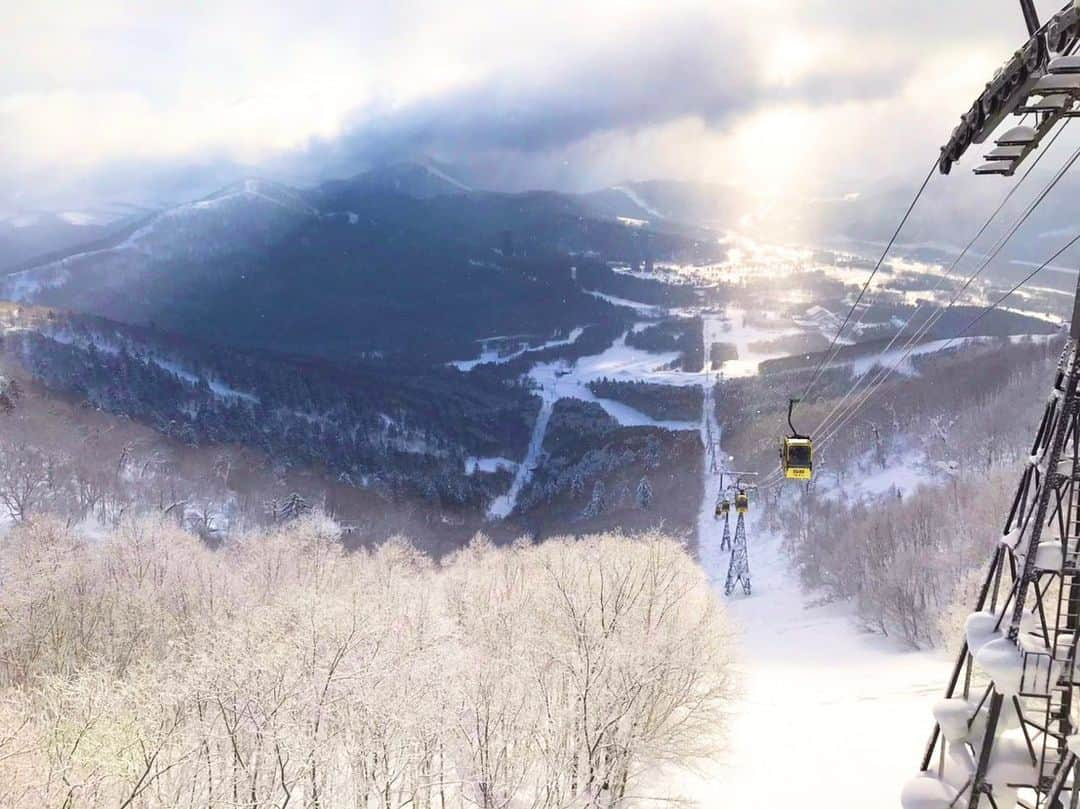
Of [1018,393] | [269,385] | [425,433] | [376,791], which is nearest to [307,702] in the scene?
[376,791]

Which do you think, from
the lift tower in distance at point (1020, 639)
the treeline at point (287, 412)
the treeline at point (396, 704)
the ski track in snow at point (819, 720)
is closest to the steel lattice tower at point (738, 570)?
the ski track in snow at point (819, 720)

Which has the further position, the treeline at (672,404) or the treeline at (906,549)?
the treeline at (672,404)

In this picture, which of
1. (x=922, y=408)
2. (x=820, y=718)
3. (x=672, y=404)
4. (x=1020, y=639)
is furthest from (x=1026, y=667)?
(x=672, y=404)

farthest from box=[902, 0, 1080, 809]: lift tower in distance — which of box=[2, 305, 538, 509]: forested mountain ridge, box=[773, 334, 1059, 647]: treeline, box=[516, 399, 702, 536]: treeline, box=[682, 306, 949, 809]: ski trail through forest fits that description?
box=[2, 305, 538, 509]: forested mountain ridge

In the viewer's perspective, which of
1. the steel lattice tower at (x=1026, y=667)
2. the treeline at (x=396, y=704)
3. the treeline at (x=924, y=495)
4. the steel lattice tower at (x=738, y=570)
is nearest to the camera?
the steel lattice tower at (x=1026, y=667)

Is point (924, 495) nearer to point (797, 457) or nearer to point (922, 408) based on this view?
point (922, 408)

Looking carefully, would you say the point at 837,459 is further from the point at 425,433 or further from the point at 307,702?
the point at 307,702

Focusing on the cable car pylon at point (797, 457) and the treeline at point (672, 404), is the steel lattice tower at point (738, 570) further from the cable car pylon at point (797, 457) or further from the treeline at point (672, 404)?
the treeline at point (672, 404)
